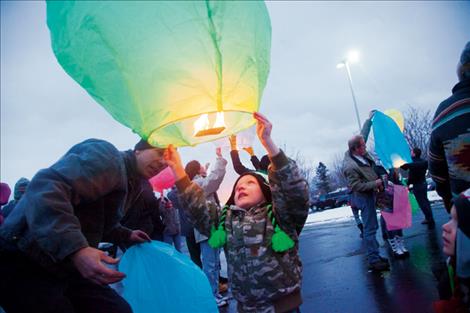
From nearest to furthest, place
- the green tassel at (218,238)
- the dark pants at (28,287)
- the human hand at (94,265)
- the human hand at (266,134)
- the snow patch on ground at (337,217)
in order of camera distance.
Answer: the human hand at (94,265) → the dark pants at (28,287) → the human hand at (266,134) → the green tassel at (218,238) → the snow patch on ground at (337,217)

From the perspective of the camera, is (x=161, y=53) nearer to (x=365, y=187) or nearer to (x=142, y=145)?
(x=142, y=145)

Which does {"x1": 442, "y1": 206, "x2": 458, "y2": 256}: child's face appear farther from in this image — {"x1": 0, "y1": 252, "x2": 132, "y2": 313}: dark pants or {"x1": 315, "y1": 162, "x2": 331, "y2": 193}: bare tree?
{"x1": 315, "y1": 162, "x2": 331, "y2": 193}: bare tree

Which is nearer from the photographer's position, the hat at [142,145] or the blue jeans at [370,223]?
the hat at [142,145]

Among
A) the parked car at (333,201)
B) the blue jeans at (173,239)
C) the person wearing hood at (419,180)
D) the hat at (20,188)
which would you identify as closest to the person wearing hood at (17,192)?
the hat at (20,188)

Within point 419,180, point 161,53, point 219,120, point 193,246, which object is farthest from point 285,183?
point 419,180

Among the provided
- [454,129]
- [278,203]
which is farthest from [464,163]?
[278,203]

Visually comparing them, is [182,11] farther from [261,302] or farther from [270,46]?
[261,302]

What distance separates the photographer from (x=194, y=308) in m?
2.15

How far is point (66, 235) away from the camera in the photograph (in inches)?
58.2

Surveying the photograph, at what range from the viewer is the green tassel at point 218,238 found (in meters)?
2.27

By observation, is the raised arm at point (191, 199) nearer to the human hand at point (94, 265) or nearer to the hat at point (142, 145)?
the hat at point (142, 145)

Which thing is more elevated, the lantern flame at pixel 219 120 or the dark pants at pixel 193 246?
the lantern flame at pixel 219 120

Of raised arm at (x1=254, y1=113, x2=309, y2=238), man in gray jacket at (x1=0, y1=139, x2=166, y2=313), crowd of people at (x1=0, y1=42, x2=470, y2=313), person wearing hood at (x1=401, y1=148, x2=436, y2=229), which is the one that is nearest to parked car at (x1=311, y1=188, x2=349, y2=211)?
person wearing hood at (x1=401, y1=148, x2=436, y2=229)

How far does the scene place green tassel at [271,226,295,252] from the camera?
6.91ft
